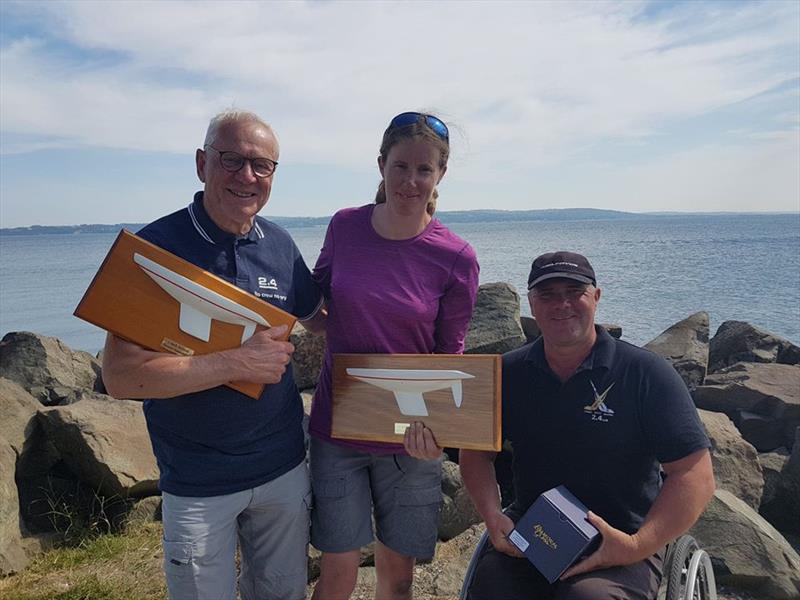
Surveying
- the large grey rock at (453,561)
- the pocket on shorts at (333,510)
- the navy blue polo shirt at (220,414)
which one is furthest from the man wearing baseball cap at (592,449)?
the large grey rock at (453,561)

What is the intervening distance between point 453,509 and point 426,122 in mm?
3552

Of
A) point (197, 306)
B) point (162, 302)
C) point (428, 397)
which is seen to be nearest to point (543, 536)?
point (428, 397)

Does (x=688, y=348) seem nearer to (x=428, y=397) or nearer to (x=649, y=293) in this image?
(x=428, y=397)

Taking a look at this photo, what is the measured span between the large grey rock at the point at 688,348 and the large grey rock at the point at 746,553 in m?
4.97

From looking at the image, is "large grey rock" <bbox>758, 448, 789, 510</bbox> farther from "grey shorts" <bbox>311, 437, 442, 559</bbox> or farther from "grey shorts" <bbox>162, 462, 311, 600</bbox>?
"grey shorts" <bbox>162, 462, 311, 600</bbox>

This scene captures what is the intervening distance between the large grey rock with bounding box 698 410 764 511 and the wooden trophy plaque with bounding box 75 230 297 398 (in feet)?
15.7

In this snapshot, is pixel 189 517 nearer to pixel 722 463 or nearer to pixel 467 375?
pixel 467 375

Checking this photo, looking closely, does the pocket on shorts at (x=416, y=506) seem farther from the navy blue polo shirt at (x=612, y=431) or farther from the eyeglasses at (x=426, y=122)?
the eyeglasses at (x=426, y=122)

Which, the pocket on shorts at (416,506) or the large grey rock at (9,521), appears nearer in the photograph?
the pocket on shorts at (416,506)

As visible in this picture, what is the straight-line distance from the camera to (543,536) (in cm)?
320

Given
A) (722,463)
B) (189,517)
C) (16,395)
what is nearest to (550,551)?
(189,517)

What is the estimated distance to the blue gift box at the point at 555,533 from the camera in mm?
3123

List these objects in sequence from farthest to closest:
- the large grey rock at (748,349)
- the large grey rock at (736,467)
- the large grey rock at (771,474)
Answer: the large grey rock at (748,349) → the large grey rock at (771,474) → the large grey rock at (736,467)

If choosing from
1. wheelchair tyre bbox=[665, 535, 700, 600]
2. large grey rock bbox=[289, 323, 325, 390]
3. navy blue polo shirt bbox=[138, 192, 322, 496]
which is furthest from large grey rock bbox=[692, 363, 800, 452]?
navy blue polo shirt bbox=[138, 192, 322, 496]
